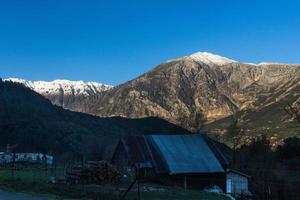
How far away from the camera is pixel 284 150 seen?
86.6m

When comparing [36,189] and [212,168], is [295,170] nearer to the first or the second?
[212,168]

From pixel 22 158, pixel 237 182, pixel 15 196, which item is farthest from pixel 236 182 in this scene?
pixel 15 196

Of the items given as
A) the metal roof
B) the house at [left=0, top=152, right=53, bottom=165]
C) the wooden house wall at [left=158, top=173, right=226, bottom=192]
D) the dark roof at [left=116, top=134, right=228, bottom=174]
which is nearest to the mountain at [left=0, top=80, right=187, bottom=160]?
the house at [left=0, top=152, right=53, bottom=165]

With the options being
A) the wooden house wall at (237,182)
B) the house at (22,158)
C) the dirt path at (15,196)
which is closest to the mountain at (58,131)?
the house at (22,158)

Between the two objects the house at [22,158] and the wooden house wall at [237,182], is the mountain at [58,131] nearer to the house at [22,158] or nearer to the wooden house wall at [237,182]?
the house at [22,158]

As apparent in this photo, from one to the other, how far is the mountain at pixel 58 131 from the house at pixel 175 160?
94.5 ft

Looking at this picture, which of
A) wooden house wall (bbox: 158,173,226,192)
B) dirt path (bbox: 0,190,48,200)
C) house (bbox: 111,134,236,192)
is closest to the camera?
dirt path (bbox: 0,190,48,200)

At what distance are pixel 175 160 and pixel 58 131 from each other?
240ft

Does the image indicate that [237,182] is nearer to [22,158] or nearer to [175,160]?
[175,160]

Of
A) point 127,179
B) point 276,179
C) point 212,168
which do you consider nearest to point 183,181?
point 212,168

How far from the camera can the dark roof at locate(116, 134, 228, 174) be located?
184 ft

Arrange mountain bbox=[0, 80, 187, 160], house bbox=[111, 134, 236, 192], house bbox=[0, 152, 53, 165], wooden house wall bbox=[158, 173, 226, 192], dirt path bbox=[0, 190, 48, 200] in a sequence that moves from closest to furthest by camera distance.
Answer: dirt path bbox=[0, 190, 48, 200] < wooden house wall bbox=[158, 173, 226, 192] < house bbox=[111, 134, 236, 192] < house bbox=[0, 152, 53, 165] < mountain bbox=[0, 80, 187, 160]

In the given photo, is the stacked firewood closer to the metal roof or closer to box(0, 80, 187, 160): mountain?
the metal roof

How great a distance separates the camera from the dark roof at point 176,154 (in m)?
56.1
